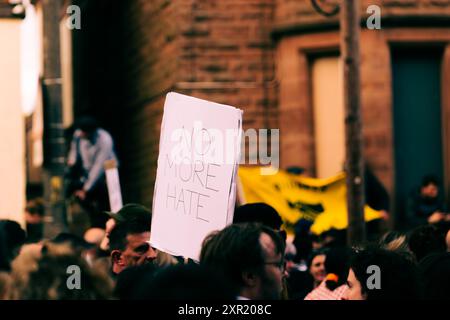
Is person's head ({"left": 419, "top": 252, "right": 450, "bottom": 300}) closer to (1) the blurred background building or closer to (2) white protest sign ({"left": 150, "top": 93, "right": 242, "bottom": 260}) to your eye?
(2) white protest sign ({"left": 150, "top": 93, "right": 242, "bottom": 260})

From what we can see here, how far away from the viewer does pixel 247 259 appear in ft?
15.8

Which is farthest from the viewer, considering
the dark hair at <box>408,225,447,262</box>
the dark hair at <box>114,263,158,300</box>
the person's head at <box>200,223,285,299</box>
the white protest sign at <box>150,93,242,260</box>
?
the dark hair at <box>408,225,447,262</box>

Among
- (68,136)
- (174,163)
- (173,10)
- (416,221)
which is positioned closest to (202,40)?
(173,10)

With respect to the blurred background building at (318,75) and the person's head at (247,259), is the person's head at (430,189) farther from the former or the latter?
the person's head at (247,259)

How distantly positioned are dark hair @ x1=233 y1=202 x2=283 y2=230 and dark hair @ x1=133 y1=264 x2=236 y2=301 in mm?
3173

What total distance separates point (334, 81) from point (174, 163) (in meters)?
10.9

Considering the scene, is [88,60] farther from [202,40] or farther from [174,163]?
[174,163]

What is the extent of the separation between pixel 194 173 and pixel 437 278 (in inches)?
60.8

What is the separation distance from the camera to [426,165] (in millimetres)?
17219

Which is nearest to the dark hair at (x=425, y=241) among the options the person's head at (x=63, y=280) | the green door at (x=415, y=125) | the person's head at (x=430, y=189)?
the person's head at (x=63, y=280)

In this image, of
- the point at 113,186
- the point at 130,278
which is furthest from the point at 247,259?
the point at 113,186

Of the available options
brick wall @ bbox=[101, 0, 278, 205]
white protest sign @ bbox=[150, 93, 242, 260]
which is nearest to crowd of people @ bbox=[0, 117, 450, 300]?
white protest sign @ bbox=[150, 93, 242, 260]

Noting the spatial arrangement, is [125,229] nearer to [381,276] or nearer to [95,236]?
[381,276]

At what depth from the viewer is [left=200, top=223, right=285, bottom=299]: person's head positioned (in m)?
4.76
